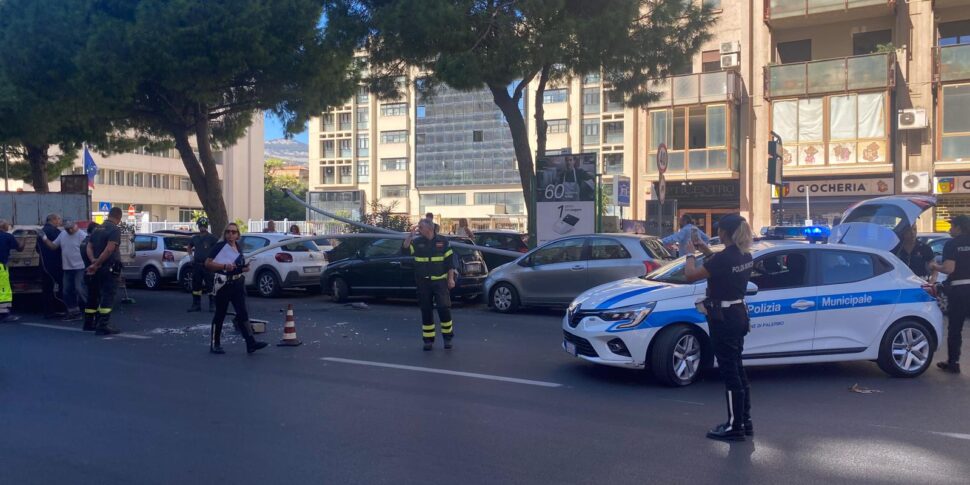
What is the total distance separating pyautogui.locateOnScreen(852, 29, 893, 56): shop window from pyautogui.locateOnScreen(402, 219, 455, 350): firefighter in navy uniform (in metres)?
26.1

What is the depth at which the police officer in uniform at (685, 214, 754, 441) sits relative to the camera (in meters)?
6.39

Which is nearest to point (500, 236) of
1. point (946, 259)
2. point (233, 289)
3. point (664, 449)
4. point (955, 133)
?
point (233, 289)

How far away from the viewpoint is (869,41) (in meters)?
31.8

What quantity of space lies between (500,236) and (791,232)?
712 centimetres

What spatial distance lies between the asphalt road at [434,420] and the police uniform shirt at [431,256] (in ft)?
3.36

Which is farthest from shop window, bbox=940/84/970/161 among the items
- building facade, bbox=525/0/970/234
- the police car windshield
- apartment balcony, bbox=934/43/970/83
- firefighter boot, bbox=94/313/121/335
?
firefighter boot, bbox=94/313/121/335

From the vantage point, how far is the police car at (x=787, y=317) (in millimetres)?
8469

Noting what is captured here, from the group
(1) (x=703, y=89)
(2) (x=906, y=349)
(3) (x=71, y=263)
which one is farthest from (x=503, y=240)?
(1) (x=703, y=89)

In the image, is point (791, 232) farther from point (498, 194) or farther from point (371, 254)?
point (498, 194)

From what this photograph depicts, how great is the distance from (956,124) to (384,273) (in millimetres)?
22641

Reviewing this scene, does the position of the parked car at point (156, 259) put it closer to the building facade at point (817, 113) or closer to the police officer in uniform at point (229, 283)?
the police officer in uniform at point (229, 283)

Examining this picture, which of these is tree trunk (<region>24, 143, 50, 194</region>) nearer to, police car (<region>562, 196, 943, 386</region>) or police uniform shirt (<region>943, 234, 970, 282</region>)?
police car (<region>562, 196, 943, 386</region>)

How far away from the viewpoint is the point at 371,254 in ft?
57.4

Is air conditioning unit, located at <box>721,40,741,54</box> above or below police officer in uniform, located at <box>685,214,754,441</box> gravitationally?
above
